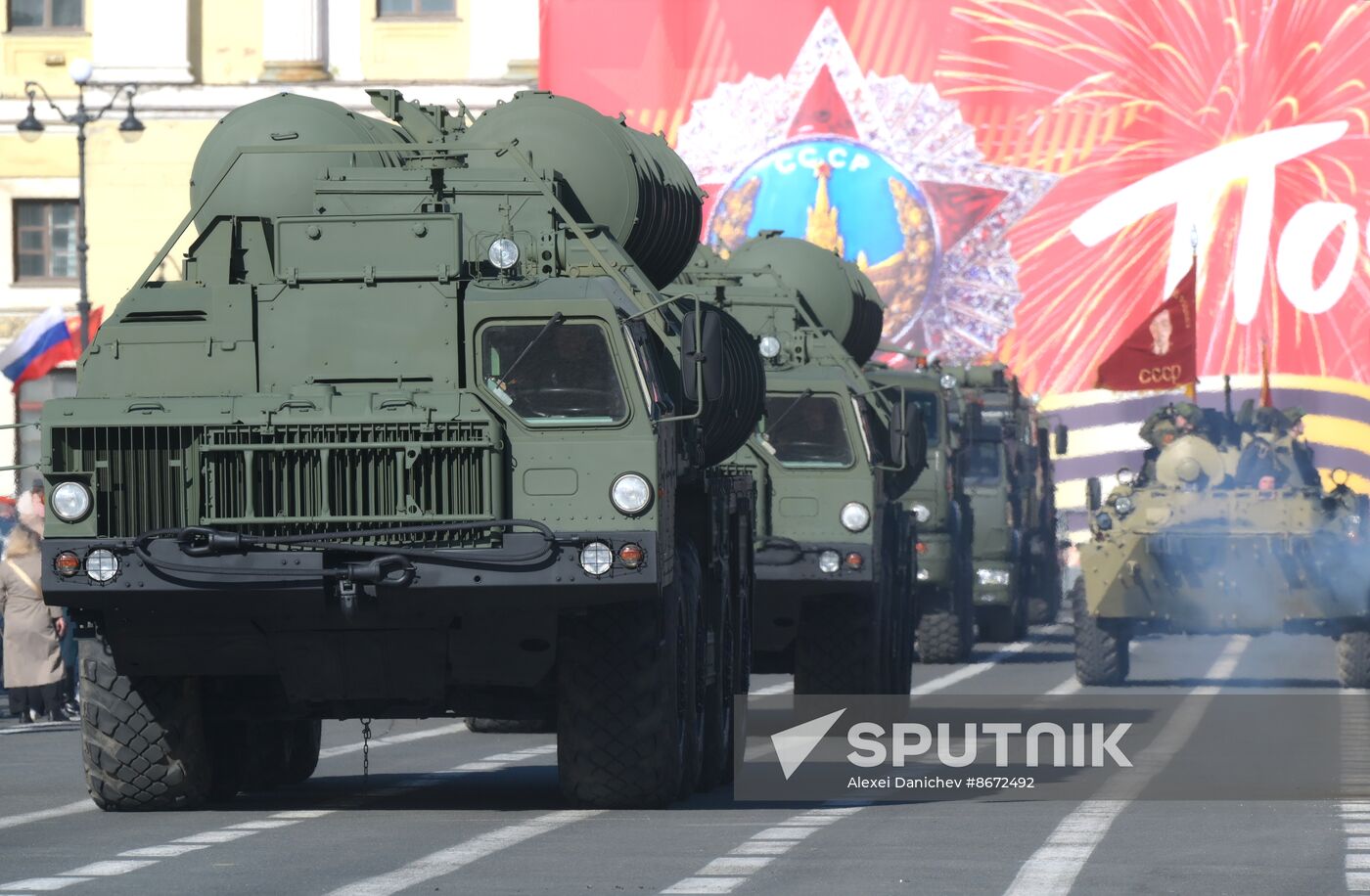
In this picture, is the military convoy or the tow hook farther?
the military convoy

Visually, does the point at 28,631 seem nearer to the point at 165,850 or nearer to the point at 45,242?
the point at 165,850

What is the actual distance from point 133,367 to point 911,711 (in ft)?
33.7

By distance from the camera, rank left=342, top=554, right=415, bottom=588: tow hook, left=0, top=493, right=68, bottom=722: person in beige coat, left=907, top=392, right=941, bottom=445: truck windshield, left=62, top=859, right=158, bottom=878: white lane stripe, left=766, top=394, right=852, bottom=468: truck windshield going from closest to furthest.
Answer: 1. left=62, top=859, right=158, bottom=878: white lane stripe
2. left=342, top=554, right=415, bottom=588: tow hook
3. left=766, top=394, right=852, bottom=468: truck windshield
4. left=0, top=493, right=68, bottom=722: person in beige coat
5. left=907, top=392, right=941, bottom=445: truck windshield

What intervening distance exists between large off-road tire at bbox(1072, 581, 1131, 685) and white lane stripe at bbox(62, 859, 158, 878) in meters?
17.4

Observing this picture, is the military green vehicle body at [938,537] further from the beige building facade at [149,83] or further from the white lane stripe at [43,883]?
the beige building facade at [149,83]

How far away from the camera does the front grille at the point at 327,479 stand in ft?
49.3

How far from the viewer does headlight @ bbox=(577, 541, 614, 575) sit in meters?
14.9

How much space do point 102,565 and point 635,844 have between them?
9.61 feet

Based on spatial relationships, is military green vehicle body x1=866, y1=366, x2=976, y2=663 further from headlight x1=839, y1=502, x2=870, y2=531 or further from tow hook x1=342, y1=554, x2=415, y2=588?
tow hook x1=342, y1=554, x2=415, y2=588

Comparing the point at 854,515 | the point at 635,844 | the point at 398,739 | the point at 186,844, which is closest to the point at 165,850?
the point at 186,844

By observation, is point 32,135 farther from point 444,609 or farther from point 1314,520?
point 444,609

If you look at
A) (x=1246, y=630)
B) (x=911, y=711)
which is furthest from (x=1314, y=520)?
(x=911, y=711)

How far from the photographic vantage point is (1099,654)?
29734 mm

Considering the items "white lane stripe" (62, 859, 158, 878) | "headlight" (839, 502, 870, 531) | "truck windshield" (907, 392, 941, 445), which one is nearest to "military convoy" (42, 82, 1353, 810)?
"white lane stripe" (62, 859, 158, 878)
